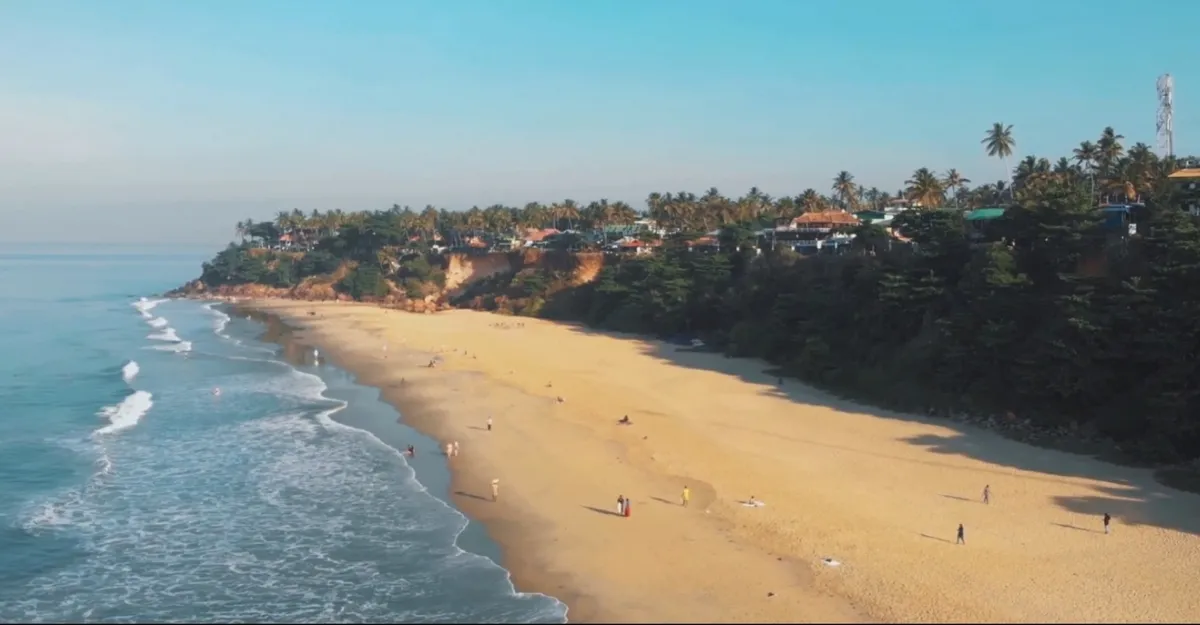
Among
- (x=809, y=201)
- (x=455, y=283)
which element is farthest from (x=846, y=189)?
(x=455, y=283)

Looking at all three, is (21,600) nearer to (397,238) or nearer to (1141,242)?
(1141,242)

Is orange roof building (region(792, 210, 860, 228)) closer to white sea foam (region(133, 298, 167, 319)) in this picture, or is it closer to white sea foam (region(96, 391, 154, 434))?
white sea foam (region(96, 391, 154, 434))

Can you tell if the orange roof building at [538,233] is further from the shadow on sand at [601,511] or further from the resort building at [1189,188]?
the shadow on sand at [601,511]

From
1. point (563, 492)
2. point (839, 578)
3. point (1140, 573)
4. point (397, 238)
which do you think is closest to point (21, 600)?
point (563, 492)

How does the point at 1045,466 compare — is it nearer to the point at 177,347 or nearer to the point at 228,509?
the point at 228,509

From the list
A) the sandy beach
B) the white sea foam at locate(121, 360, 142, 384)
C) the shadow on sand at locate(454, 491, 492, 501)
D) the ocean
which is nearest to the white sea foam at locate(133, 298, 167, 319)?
the white sea foam at locate(121, 360, 142, 384)

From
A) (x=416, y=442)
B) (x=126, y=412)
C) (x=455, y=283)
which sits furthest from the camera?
(x=455, y=283)
